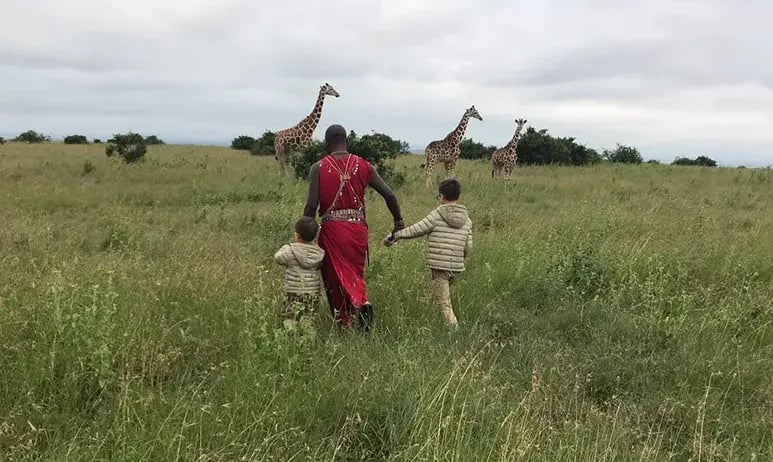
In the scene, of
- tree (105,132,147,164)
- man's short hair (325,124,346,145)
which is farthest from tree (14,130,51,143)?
man's short hair (325,124,346,145)

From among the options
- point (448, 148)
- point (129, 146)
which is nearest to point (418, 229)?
point (448, 148)

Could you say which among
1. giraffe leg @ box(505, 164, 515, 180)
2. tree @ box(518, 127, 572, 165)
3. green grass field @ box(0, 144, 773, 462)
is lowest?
green grass field @ box(0, 144, 773, 462)

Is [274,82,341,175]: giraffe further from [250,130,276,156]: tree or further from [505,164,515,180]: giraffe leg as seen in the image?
[250,130,276,156]: tree

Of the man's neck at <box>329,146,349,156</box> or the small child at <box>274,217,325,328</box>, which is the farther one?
the man's neck at <box>329,146,349,156</box>

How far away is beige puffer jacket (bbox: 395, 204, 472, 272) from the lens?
5160mm

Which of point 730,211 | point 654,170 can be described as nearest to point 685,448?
point 730,211

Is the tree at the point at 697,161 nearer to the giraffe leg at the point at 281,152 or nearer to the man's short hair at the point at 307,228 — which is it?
the giraffe leg at the point at 281,152

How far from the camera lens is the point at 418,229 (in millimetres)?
5152

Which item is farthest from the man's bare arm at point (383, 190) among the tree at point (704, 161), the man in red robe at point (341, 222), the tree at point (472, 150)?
the tree at point (704, 161)

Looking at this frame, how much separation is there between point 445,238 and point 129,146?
15433 mm

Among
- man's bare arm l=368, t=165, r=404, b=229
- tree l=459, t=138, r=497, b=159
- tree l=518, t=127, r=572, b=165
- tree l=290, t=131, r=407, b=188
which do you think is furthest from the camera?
tree l=459, t=138, r=497, b=159

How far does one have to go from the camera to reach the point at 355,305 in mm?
4664

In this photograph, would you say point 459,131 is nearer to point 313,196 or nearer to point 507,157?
point 507,157

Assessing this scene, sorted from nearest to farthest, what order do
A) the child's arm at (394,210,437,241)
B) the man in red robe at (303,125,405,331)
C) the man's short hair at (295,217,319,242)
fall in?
the man's short hair at (295,217,319,242) → the man in red robe at (303,125,405,331) → the child's arm at (394,210,437,241)
